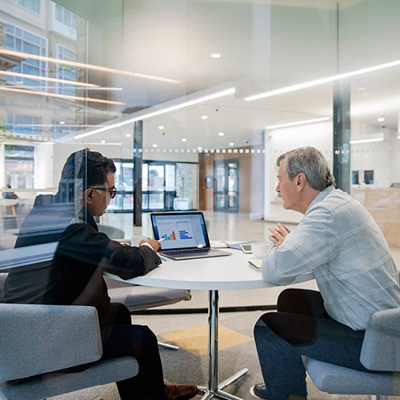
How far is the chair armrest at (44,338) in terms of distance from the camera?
1.07m

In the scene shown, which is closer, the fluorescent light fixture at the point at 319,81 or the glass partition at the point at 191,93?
the glass partition at the point at 191,93

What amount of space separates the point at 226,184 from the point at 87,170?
392 cm

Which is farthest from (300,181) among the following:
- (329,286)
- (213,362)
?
(213,362)

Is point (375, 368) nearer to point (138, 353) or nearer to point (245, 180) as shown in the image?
point (138, 353)

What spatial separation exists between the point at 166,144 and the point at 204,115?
1.03 m

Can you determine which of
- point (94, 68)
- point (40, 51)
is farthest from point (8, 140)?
point (94, 68)

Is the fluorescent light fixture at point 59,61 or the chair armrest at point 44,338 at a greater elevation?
the fluorescent light fixture at point 59,61

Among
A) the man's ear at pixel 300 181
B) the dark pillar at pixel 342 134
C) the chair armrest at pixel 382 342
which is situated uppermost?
the dark pillar at pixel 342 134

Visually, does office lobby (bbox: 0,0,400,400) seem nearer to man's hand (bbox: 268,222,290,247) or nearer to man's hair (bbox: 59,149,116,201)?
man's hand (bbox: 268,222,290,247)

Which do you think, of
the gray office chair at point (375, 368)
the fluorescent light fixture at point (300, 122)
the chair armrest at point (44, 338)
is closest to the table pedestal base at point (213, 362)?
the gray office chair at point (375, 368)

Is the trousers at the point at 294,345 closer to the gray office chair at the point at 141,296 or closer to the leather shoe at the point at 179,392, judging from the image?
the leather shoe at the point at 179,392

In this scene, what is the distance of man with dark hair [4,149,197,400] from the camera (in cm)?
125

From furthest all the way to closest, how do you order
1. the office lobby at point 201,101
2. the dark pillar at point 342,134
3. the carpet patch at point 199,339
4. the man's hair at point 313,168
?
1. the dark pillar at point 342,134
2. the office lobby at point 201,101
3. the carpet patch at point 199,339
4. the man's hair at point 313,168

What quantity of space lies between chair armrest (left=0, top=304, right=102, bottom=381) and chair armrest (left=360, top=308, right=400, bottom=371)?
923 mm
